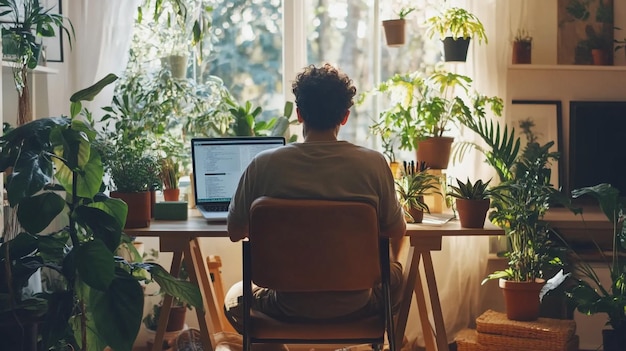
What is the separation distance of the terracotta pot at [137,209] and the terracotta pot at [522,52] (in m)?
2.10

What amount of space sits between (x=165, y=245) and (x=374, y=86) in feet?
5.22

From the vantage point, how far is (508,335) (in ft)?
12.7

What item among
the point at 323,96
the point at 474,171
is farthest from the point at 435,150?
the point at 323,96

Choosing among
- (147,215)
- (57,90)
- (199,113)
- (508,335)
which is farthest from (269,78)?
(508,335)

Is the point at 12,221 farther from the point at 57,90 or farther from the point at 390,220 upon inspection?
the point at 390,220

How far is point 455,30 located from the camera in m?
3.98

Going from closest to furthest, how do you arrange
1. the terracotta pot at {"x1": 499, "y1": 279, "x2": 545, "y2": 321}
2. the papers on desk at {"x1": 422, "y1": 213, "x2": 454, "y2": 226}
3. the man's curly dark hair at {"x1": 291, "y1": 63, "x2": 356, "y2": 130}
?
the man's curly dark hair at {"x1": 291, "y1": 63, "x2": 356, "y2": 130} < the papers on desk at {"x1": 422, "y1": 213, "x2": 454, "y2": 226} < the terracotta pot at {"x1": 499, "y1": 279, "x2": 545, "y2": 321}

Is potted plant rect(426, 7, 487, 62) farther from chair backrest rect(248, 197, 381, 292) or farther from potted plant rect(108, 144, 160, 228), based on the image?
chair backrest rect(248, 197, 381, 292)

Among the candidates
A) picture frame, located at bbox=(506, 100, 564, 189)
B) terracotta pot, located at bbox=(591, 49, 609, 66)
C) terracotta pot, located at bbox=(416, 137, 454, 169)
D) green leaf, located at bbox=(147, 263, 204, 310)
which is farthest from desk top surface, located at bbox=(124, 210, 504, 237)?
terracotta pot, located at bbox=(591, 49, 609, 66)

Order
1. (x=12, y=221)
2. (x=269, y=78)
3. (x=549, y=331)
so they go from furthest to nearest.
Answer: (x=269, y=78)
(x=549, y=331)
(x=12, y=221)

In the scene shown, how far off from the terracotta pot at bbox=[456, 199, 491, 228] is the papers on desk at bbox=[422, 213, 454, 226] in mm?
117

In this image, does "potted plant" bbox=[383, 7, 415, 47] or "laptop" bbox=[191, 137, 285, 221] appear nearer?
"laptop" bbox=[191, 137, 285, 221]

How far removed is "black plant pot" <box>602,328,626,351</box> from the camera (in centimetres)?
349

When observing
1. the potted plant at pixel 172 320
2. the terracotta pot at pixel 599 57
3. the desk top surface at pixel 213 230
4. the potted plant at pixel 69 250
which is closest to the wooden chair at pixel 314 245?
the potted plant at pixel 69 250
